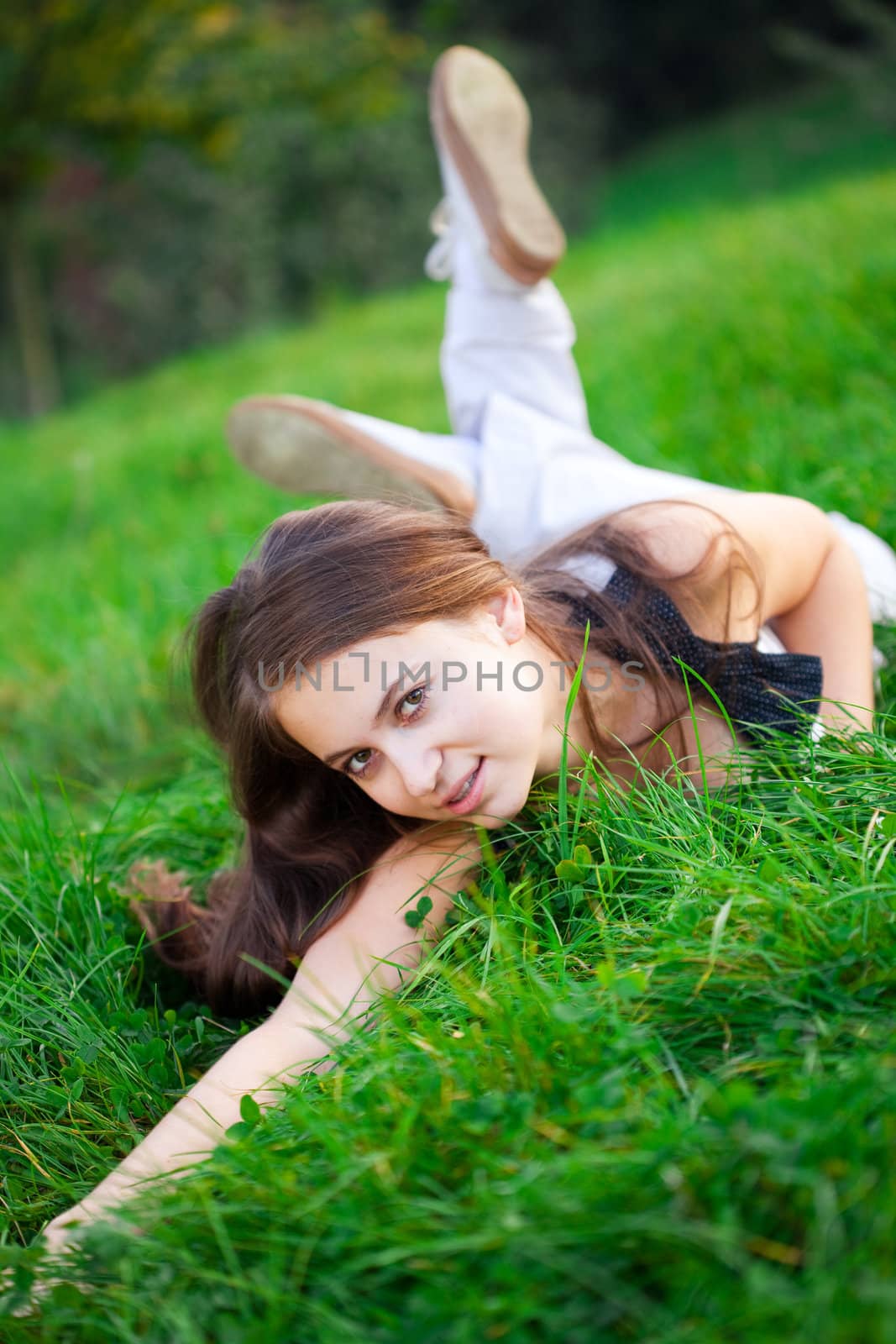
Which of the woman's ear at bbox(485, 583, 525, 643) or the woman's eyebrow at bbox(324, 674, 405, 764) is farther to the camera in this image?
the woman's ear at bbox(485, 583, 525, 643)

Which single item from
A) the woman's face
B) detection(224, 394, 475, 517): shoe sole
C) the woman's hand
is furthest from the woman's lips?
detection(224, 394, 475, 517): shoe sole

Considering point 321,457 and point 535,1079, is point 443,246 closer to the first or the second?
point 321,457

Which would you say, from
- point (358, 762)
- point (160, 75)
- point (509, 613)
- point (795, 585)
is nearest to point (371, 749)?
point (358, 762)

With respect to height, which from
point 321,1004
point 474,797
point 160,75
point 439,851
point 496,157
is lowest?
point 321,1004

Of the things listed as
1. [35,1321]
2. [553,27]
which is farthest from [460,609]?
[553,27]

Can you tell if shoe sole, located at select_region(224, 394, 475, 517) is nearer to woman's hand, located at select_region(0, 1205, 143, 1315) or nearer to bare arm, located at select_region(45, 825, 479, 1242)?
bare arm, located at select_region(45, 825, 479, 1242)

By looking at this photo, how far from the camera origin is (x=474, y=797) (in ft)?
4.99

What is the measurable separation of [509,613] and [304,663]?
35 centimetres

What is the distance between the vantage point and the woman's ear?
1668 millimetres

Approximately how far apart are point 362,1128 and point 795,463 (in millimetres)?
2221

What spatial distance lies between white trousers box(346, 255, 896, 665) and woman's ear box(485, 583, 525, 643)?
0.54 metres

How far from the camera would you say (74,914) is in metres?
1.80

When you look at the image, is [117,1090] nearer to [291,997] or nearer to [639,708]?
[291,997]

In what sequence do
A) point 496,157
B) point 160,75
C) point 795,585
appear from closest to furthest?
point 795,585 → point 496,157 → point 160,75
